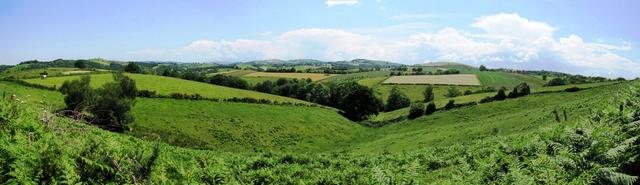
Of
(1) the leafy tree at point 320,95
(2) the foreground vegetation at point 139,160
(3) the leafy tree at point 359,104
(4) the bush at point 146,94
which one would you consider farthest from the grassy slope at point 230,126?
(2) the foreground vegetation at point 139,160

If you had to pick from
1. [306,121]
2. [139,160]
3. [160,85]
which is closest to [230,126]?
[306,121]

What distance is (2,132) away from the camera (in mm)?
7508

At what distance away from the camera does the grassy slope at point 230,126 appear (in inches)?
2302

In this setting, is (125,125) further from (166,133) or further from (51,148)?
(51,148)

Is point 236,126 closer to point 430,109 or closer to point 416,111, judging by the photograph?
point 416,111

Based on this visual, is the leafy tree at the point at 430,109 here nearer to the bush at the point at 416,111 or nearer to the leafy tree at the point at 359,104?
the bush at the point at 416,111

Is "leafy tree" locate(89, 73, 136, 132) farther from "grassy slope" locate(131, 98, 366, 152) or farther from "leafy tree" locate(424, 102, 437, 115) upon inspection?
"leafy tree" locate(424, 102, 437, 115)

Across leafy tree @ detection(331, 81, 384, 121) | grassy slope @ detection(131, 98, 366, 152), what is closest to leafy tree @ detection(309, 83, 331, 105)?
leafy tree @ detection(331, 81, 384, 121)

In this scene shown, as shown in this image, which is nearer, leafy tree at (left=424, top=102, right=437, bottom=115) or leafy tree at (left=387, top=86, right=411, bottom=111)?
leafy tree at (left=424, top=102, right=437, bottom=115)

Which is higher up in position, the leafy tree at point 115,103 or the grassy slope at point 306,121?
the leafy tree at point 115,103

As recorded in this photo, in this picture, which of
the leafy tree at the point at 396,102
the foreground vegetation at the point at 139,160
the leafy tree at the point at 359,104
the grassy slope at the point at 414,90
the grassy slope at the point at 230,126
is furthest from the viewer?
the grassy slope at the point at 414,90

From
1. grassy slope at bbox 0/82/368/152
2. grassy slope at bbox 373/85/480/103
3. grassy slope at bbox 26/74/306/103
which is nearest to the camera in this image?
grassy slope at bbox 0/82/368/152

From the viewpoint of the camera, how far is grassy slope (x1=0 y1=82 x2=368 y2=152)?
192 feet

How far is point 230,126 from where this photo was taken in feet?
215
